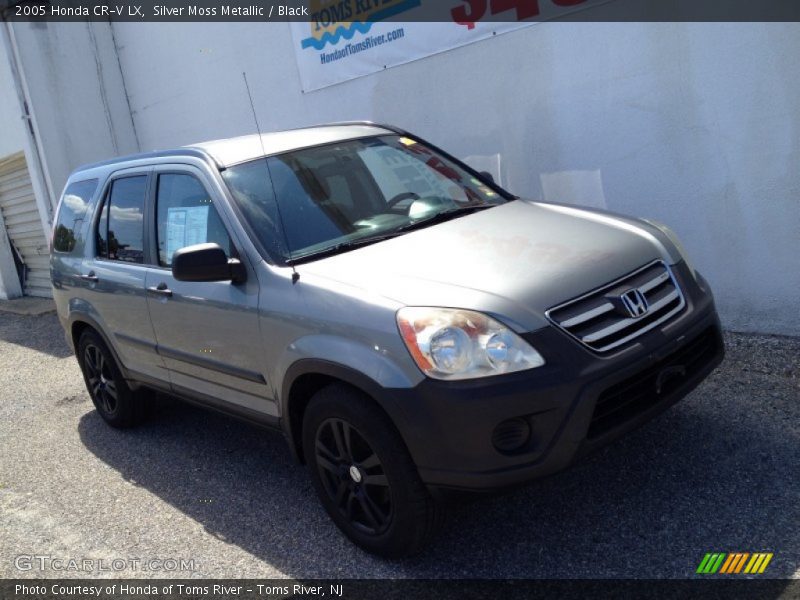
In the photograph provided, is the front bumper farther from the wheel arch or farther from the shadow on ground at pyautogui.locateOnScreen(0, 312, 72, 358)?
the shadow on ground at pyautogui.locateOnScreen(0, 312, 72, 358)

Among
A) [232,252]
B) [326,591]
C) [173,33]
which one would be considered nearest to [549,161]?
[232,252]

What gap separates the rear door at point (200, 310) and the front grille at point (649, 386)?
1586 mm

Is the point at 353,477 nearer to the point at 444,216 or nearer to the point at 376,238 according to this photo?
the point at 376,238

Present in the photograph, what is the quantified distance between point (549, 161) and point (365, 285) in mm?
3413

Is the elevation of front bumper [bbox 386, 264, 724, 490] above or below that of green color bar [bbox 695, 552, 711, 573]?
above

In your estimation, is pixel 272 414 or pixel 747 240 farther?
pixel 747 240

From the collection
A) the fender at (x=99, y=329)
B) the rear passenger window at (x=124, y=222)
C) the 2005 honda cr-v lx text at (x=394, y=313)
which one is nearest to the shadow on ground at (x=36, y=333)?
the fender at (x=99, y=329)

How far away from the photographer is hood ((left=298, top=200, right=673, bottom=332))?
298 centimetres

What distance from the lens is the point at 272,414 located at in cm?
374

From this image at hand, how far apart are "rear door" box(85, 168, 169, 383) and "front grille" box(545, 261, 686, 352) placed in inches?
102

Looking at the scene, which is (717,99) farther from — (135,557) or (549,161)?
(135,557)

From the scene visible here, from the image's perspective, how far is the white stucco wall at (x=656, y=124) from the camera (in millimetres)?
5008

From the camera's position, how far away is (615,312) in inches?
122

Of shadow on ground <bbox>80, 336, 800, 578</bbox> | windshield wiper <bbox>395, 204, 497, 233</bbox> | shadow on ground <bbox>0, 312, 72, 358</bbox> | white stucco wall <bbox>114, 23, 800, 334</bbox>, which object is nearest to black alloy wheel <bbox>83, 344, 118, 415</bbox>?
shadow on ground <bbox>80, 336, 800, 578</bbox>
